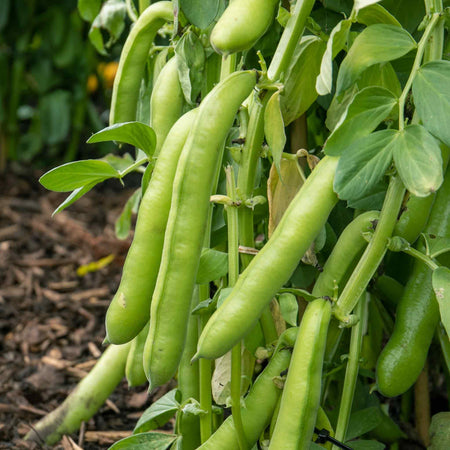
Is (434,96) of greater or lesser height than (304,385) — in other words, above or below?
above

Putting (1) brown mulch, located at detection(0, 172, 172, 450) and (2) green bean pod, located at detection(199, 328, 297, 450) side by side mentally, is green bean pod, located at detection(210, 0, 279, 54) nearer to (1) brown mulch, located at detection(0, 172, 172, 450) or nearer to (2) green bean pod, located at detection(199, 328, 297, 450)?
(2) green bean pod, located at detection(199, 328, 297, 450)

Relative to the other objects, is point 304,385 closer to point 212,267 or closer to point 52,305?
point 212,267

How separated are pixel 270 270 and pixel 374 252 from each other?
0.42 feet

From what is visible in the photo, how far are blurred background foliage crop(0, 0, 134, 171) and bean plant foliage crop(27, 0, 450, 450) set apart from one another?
7.23 ft

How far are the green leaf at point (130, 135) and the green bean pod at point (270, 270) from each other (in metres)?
0.20

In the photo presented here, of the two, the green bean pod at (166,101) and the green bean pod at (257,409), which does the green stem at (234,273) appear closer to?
the green bean pod at (257,409)

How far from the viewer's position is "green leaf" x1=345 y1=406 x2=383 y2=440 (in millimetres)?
920

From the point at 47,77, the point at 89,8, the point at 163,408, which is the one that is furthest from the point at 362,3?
the point at 47,77

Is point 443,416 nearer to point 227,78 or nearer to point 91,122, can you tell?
point 227,78

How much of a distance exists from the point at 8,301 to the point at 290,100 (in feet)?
4.29

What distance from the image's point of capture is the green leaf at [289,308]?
2.54ft

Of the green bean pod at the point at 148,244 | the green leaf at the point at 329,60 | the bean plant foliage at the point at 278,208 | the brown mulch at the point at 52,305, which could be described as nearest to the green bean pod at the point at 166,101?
the bean plant foliage at the point at 278,208

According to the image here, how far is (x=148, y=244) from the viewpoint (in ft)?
2.43

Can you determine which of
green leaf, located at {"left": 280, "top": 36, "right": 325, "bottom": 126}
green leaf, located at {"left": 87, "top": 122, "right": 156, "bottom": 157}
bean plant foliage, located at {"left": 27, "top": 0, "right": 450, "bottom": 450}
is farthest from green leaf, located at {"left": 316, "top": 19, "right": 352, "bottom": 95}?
green leaf, located at {"left": 87, "top": 122, "right": 156, "bottom": 157}
